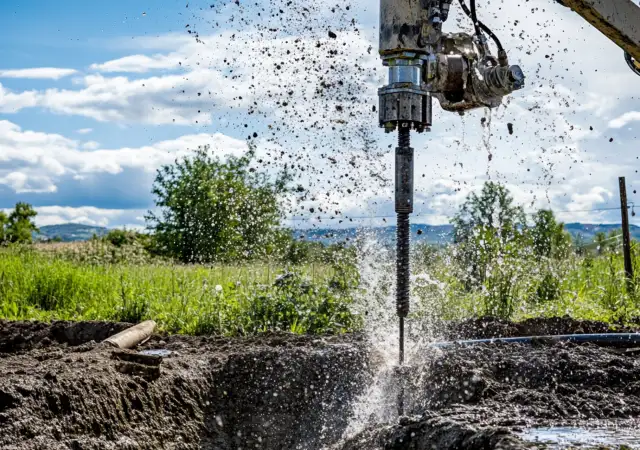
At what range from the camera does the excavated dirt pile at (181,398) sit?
427 cm

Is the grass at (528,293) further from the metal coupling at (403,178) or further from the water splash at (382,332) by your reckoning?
the metal coupling at (403,178)

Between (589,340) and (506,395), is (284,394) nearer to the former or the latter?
(506,395)

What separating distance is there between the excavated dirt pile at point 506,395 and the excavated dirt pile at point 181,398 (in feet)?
1.91

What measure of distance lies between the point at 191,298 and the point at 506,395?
4770mm

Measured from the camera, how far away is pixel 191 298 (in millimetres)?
8180

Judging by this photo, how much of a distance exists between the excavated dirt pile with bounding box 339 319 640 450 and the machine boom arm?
1.69 m

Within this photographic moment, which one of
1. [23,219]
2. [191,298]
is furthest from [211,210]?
[191,298]

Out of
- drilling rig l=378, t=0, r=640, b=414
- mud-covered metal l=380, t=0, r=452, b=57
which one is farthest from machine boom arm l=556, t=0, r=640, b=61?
mud-covered metal l=380, t=0, r=452, b=57

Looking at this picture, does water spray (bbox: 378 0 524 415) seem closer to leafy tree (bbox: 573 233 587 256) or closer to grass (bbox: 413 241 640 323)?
grass (bbox: 413 241 640 323)

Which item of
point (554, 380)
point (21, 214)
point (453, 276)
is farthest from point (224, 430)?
point (21, 214)

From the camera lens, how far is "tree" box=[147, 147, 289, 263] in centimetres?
2056

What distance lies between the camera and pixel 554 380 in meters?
4.49

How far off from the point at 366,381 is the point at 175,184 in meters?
18.9

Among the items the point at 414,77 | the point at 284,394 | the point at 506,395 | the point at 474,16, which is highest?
the point at 474,16
